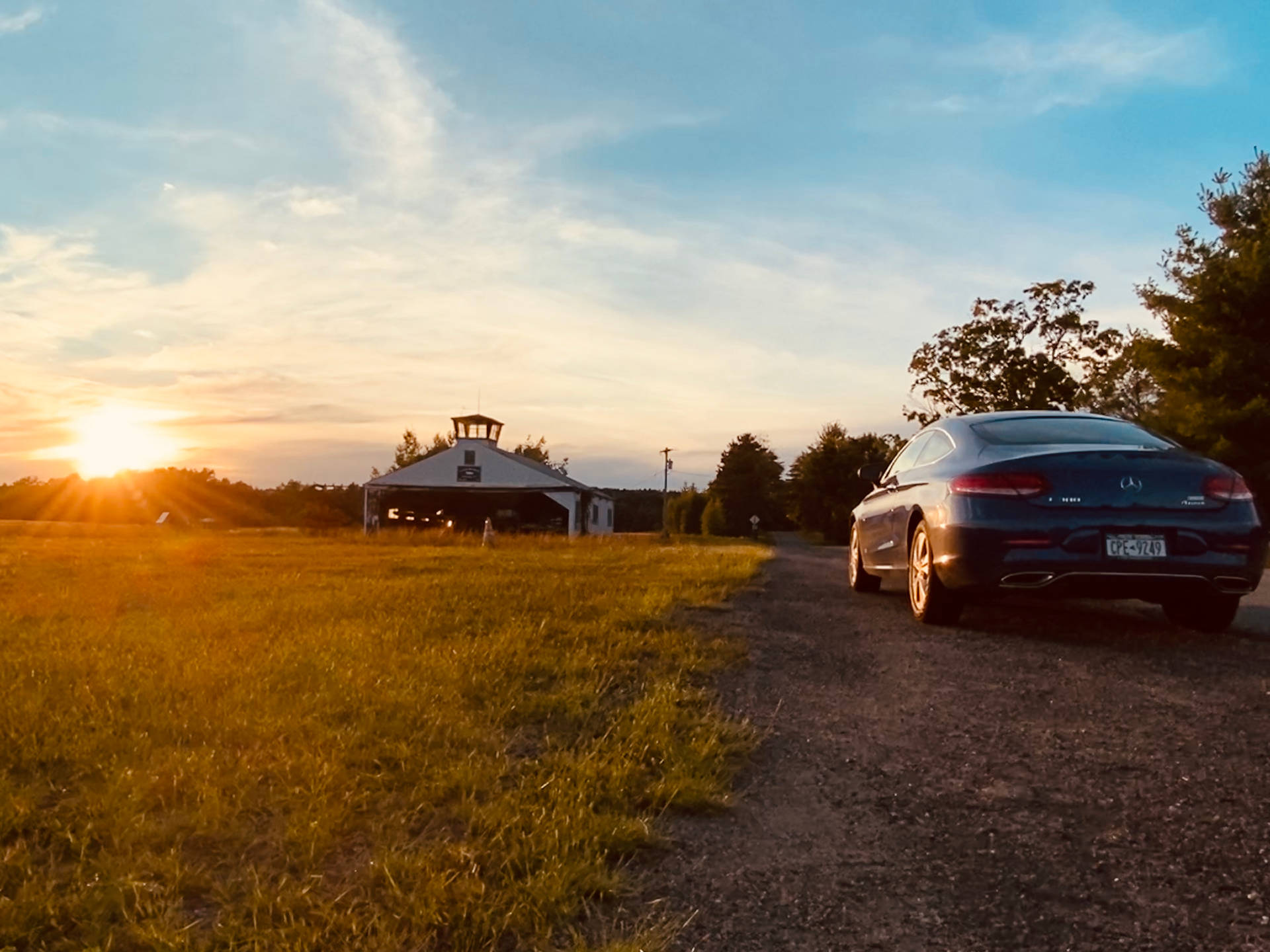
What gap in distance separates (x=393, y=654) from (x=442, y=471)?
2200 inches

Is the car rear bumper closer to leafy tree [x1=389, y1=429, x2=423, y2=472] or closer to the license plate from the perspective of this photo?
the license plate

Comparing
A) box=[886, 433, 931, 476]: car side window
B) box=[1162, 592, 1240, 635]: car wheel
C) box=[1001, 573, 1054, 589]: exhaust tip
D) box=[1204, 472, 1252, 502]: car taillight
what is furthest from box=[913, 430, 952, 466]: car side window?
box=[1162, 592, 1240, 635]: car wheel

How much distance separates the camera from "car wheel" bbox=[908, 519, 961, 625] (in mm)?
7203

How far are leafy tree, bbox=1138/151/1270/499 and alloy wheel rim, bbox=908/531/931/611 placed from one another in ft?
68.0

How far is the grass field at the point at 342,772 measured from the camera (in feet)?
8.79

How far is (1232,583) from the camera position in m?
6.39

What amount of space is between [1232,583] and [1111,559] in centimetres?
78

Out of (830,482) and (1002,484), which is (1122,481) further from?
(830,482)

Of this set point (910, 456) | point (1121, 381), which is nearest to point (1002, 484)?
point (910, 456)

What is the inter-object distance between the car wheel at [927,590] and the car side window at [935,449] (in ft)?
1.65

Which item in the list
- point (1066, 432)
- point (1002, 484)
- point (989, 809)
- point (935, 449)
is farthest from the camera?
point (935, 449)

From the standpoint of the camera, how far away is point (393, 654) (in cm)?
571

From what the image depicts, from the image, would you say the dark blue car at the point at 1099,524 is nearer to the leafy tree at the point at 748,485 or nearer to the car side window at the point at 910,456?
the car side window at the point at 910,456

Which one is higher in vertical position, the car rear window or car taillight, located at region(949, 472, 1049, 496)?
the car rear window
